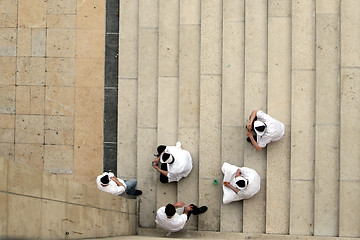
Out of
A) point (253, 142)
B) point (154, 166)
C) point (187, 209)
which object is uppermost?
point (253, 142)

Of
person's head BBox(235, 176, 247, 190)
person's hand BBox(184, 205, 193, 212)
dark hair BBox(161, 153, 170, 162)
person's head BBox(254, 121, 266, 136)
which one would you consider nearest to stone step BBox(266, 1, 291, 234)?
person's head BBox(254, 121, 266, 136)

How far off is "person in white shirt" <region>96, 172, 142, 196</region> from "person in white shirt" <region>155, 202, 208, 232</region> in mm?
890

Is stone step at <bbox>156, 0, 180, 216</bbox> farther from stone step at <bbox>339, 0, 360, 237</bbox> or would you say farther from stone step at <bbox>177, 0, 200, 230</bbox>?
stone step at <bbox>339, 0, 360, 237</bbox>

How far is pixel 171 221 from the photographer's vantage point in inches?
300

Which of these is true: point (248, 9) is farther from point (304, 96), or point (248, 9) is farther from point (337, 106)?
point (337, 106)

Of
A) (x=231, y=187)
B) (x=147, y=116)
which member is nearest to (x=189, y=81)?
(x=147, y=116)

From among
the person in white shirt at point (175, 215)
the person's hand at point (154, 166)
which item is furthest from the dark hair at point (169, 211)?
the person's hand at point (154, 166)

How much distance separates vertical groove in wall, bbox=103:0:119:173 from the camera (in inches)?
351

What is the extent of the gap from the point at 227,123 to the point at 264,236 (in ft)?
7.61

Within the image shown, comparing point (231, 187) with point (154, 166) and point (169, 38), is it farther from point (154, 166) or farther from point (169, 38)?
point (169, 38)

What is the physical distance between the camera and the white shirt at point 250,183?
7.79 metres

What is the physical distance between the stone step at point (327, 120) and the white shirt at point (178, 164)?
249cm

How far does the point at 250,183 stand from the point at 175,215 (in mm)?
1510

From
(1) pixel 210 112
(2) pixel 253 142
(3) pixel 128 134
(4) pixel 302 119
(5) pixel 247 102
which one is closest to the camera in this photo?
(2) pixel 253 142
